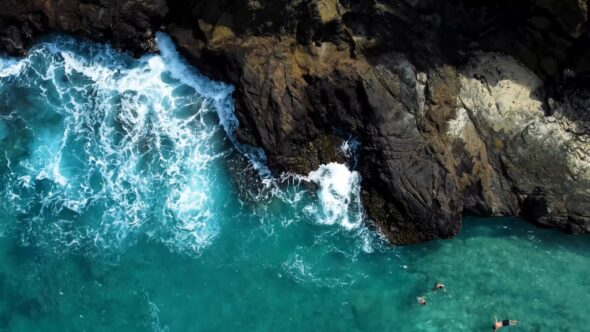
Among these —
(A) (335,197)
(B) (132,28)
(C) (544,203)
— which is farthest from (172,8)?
(C) (544,203)

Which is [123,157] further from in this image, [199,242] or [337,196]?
[337,196]

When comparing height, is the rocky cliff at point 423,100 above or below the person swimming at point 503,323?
above

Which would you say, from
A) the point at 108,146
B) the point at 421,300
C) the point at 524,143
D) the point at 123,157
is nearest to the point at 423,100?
the point at 524,143

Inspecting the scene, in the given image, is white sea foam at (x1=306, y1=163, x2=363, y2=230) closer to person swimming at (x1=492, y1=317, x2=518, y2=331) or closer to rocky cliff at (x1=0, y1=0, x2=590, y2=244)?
rocky cliff at (x1=0, y1=0, x2=590, y2=244)

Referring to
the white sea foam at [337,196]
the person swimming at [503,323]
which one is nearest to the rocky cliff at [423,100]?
the white sea foam at [337,196]

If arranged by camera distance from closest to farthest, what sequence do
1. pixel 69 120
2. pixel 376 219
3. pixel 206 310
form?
pixel 206 310 → pixel 376 219 → pixel 69 120

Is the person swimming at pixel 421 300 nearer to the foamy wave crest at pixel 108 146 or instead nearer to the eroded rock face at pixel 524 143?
the eroded rock face at pixel 524 143

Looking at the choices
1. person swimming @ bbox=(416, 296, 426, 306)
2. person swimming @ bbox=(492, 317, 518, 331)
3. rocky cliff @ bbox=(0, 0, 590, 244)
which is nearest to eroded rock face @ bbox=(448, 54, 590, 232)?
rocky cliff @ bbox=(0, 0, 590, 244)

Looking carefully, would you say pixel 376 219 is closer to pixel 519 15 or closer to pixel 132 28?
pixel 519 15
